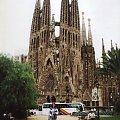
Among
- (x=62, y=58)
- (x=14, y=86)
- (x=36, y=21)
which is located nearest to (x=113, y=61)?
(x=14, y=86)

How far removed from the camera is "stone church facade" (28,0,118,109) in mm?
67625

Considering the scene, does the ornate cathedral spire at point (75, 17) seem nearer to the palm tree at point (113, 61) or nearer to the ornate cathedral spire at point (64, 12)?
the ornate cathedral spire at point (64, 12)

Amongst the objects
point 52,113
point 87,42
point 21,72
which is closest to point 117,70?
point 21,72

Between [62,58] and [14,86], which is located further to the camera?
[62,58]

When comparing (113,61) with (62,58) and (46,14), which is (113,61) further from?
(46,14)

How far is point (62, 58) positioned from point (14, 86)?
41901 mm

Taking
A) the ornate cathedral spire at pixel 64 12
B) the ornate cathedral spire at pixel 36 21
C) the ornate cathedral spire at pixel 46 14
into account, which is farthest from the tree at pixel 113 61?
the ornate cathedral spire at pixel 36 21

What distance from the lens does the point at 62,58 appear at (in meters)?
69.5

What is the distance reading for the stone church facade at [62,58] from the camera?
6762cm

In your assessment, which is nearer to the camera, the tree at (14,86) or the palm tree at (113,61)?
the tree at (14,86)

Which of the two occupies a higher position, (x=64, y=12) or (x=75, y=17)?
(x=64, y=12)

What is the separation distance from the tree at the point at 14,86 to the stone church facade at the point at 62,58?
3676 centimetres

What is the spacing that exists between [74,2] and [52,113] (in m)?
58.2

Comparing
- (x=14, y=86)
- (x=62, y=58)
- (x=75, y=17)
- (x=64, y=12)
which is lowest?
(x=14, y=86)
